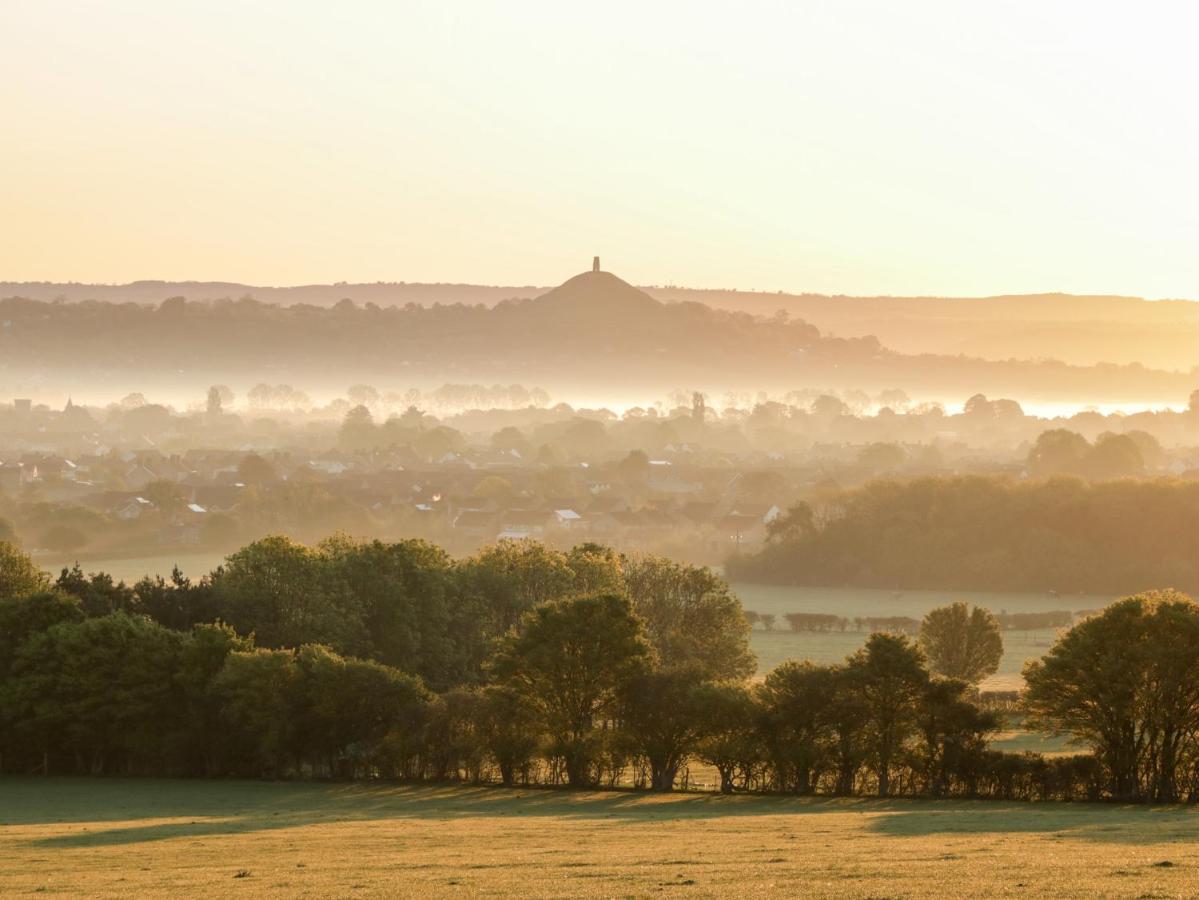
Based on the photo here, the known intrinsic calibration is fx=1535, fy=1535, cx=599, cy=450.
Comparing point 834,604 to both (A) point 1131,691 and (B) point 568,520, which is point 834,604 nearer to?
(B) point 568,520

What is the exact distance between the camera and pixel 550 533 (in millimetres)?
111562

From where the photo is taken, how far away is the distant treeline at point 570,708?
126ft

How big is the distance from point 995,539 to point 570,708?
199 feet

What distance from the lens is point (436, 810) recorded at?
35.6 m

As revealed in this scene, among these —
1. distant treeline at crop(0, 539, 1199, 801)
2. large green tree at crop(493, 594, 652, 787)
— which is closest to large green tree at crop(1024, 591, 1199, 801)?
distant treeline at crop(0, 539, 1199, 801)

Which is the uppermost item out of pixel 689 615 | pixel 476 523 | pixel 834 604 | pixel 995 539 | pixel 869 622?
pixel 476 523

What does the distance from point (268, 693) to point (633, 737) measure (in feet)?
33.7

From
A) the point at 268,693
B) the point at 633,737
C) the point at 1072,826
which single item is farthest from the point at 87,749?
the point at 1072,826

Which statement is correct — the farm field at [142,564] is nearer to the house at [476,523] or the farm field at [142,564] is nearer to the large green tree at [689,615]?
the house at [476,523]

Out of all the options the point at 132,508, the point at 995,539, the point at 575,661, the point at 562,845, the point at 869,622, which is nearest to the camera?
the point at 562,845

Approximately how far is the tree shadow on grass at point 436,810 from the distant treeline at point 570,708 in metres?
1.41

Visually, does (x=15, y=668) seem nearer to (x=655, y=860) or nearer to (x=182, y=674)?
(x=182, y=674)

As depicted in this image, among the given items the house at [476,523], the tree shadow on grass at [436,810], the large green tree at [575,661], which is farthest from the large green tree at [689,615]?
the house at [476,523]

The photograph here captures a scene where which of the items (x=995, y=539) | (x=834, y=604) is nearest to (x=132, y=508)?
(x=834, y=604)
